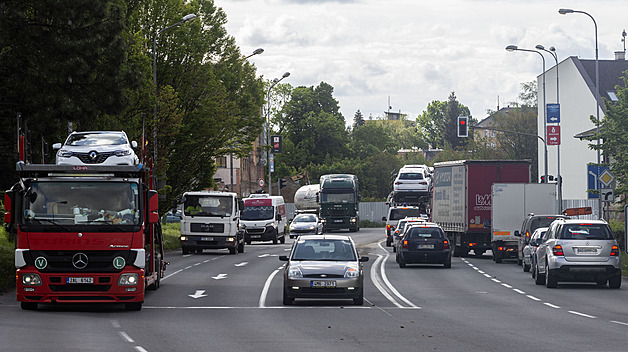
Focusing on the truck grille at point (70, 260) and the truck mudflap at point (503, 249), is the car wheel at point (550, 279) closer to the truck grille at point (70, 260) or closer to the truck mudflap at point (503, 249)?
the truck mudflap at point (503, 249)

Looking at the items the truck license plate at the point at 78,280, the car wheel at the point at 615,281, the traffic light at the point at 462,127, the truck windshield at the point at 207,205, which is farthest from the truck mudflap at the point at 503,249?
the truck license plate at the point at 78,280

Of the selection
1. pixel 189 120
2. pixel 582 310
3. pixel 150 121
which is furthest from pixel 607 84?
pixel 582 310

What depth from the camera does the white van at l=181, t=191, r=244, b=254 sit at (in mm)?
41938

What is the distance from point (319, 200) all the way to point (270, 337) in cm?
5825

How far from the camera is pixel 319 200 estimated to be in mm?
73062

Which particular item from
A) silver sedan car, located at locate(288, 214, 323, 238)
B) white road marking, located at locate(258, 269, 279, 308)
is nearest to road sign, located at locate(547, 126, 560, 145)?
silver sedan car, located at locate(288, 214, 323, 238)

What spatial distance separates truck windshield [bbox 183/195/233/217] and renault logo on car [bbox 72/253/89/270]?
23780 mm

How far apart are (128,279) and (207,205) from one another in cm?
2388

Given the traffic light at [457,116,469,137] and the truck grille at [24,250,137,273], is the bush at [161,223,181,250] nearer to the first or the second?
the traffic light at [457,116,469,137]

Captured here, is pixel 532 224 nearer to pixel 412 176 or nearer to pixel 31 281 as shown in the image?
pixel 31 281

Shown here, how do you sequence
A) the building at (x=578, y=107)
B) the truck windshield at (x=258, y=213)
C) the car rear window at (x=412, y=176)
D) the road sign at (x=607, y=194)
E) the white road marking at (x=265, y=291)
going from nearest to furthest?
the white road marking at (x=265, y=291) < the road sign at (x=607, y=194) < the truck windshield at (x=258, y=213) < the car rear window at (x=412, y=176) < the building at (x=578, y=107)

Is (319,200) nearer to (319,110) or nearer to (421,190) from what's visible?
(421,190)

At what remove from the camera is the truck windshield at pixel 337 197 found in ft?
233

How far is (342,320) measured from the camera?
17.7 metres
